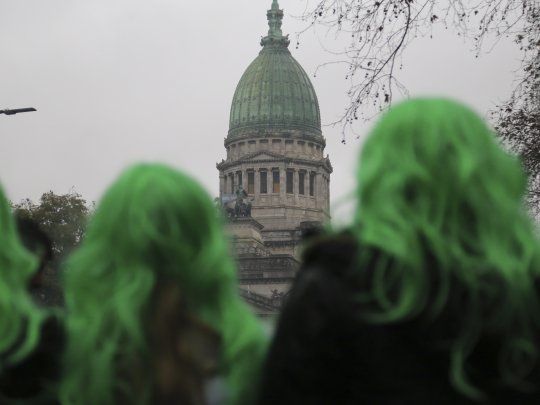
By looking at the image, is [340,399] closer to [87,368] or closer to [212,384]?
[212,384]

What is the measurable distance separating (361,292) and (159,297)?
55 centimetres

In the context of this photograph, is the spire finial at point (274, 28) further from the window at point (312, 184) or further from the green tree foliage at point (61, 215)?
the green tree foliage at point (61, 215)

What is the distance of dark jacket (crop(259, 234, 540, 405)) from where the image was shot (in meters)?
3.58

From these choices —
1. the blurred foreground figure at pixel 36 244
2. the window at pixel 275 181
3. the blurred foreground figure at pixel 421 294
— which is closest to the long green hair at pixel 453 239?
the blurred foreground figure at pixel 421 294

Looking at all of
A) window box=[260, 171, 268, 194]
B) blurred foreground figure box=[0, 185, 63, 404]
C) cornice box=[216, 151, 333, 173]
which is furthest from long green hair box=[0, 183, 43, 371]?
window box=[260, 171, 268, 194]

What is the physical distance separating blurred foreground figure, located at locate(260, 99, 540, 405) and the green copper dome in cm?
12300

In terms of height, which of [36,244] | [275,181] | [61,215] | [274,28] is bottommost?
[36,244]

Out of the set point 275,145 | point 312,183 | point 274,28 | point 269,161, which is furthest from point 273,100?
point 274,28

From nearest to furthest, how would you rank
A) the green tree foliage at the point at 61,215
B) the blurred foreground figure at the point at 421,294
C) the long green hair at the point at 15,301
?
the blurred foreground figure at the point at 421,294, the long green hair at the point at 15,301, the green tree foliage at the point at 61,215

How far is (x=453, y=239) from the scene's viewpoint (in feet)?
11.8

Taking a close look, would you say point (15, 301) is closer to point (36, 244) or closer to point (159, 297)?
point (159, 297)

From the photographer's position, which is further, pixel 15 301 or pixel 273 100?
pixel 273 100

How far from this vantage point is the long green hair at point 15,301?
12.8 feet

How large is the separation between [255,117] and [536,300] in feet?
405
